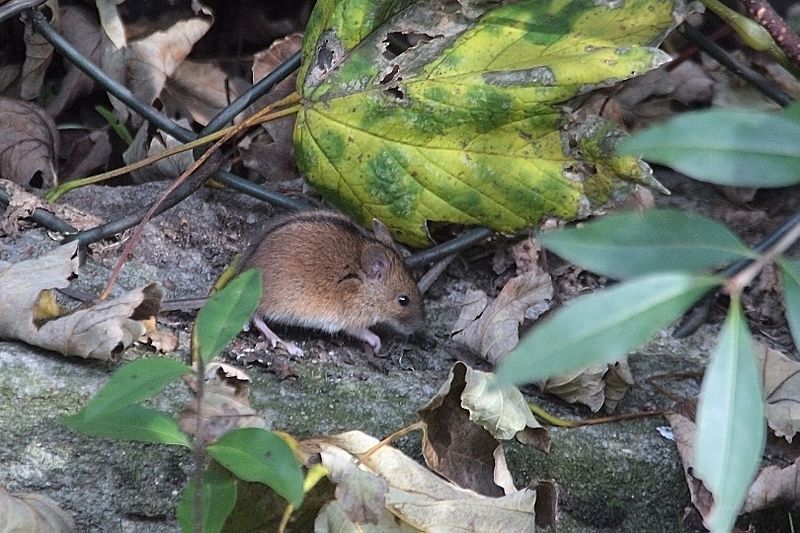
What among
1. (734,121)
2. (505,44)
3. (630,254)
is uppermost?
(734,121)

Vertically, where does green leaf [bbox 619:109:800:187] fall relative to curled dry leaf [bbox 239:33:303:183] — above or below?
above

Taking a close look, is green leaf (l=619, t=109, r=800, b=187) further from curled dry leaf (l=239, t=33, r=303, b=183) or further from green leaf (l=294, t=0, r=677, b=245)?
curled dry leaf (l=239, t=33, r=303, b=183)

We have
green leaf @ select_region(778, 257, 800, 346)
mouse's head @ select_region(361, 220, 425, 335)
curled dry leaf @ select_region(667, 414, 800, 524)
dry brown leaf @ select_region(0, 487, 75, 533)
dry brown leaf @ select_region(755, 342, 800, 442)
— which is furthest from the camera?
mouse's head @ select_region(361, 220, 425, 335)

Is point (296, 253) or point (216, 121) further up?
point (216, 121)

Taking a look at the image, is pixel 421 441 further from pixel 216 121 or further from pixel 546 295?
pixel 216 121

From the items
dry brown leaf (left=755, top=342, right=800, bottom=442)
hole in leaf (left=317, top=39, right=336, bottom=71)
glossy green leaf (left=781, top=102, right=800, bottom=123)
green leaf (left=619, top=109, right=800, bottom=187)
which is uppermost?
green leaf (left=619, top=109, right=800, bottom=187)

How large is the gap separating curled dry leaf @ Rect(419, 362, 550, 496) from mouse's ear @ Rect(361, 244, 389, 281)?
4.20ft

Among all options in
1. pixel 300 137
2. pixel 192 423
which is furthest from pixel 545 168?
pixel 192 423

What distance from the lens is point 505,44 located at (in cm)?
303

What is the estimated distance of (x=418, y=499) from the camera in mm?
2301

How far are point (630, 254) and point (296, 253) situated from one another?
8.60ft

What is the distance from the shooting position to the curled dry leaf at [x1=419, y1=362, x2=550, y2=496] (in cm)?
245

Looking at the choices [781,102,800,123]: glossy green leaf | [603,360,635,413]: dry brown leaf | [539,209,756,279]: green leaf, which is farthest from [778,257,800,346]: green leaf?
[603,360,635,413]: dry brown leaf

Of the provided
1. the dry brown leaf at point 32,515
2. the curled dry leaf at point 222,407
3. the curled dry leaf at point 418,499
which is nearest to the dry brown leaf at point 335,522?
the curled dry leaf at point 418,499
